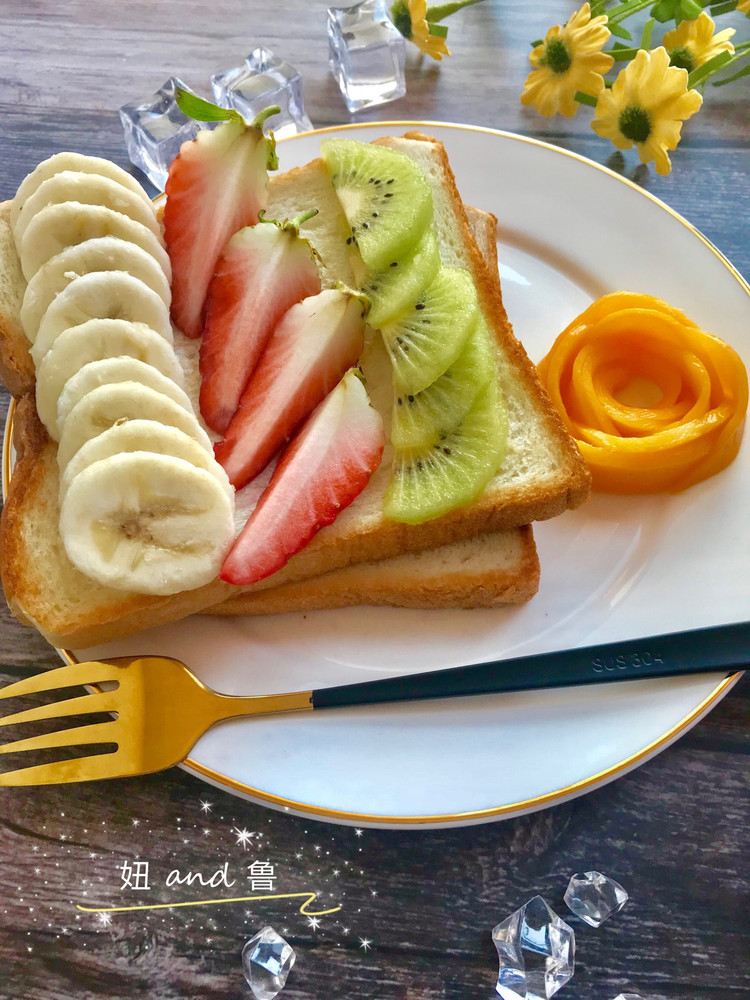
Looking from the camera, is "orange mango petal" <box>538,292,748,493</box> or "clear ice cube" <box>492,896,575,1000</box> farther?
"orange mango petal" <box>538,292,748,493</box>

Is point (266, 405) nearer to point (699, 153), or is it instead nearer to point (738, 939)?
point (738, 939)

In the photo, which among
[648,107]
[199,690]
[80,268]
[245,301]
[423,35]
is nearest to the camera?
[199,690]

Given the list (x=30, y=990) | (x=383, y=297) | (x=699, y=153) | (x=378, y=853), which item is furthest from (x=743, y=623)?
(x=699, y=153)

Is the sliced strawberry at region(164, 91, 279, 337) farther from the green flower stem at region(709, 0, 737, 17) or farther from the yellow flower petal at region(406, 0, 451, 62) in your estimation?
the green flower stem at region(709, 0, 737, 17)

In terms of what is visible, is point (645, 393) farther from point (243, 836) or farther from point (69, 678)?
point (69, 678)

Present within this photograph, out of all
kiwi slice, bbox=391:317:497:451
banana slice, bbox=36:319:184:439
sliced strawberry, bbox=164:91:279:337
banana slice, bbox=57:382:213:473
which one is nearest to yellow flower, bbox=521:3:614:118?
sliced strawberry, bbox=164:91:279:337

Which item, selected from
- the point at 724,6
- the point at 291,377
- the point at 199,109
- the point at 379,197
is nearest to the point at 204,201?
the point at 199,109

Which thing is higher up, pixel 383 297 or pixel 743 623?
pixel 383 297
